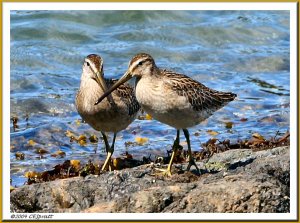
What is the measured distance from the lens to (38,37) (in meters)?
16.5

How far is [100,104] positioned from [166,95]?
3.83 feet

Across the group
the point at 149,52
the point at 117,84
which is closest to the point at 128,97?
the point at 117,84

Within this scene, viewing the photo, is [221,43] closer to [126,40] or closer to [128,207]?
[126,40]

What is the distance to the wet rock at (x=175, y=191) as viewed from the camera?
22.5 ft

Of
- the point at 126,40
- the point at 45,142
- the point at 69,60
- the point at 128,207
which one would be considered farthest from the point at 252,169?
the point at 126,40

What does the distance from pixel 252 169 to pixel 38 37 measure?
9.73 metres

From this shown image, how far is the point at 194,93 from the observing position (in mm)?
8344

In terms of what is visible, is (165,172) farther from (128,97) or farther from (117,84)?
(128,97)

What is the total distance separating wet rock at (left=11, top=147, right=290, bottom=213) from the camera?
270 inches

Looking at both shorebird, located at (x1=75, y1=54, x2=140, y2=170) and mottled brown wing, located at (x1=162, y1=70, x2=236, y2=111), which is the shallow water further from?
mottled brown wing, located at (x1=162, y1=70, x2=236, y2=111)

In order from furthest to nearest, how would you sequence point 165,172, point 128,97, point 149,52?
point 149,52 < point 128,97 < point 165,172

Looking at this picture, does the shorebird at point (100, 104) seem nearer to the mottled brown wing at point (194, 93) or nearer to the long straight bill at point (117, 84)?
the long straight bill at point (117, 84)

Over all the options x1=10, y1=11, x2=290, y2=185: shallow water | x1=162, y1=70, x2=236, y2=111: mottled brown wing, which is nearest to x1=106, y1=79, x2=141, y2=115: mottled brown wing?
x1=162, y1=70, x2=236, y2=111: mottled brown wing

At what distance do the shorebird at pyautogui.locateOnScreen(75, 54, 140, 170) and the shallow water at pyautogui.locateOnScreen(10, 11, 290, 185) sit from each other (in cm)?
127
